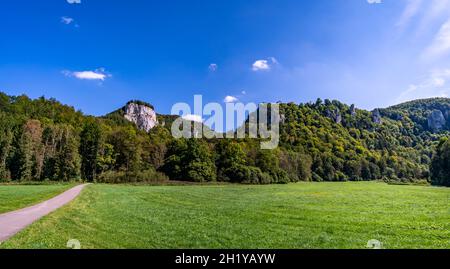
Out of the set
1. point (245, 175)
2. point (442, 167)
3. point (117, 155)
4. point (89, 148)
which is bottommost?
point (245, 175)

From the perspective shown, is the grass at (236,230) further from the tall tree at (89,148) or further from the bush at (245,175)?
the tall tree at (89,148)

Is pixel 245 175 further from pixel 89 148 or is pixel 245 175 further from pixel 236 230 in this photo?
pixel 236 230

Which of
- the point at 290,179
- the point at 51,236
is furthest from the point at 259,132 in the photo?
the point at 51,236

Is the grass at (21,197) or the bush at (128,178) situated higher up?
the grass at (21,197)

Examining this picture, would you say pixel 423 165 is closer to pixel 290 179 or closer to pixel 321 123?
pixel 321 123

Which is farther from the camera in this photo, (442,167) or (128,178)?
(442,167)

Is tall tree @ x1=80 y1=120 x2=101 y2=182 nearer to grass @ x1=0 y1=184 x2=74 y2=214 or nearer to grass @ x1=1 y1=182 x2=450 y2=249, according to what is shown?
grass @ x1=0 y1=184 x2=74 y2=214

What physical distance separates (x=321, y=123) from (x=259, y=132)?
57.9 meters

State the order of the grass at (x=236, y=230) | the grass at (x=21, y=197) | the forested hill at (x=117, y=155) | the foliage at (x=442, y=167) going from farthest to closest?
the foliage at (x=442, y=167) → the forested hill at (x=117, y=155) → the grass at (x=21, y=197) → the grass at (x=236, y=230)

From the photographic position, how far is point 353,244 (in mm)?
15211

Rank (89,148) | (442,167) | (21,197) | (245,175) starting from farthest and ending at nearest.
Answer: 1. (442,167)
2. (245,175)
3. (89,148)
4. (21,197)

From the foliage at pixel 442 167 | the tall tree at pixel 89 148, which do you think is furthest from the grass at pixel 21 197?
the foliage at pixel 442 167

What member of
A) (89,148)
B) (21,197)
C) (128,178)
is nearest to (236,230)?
(21,197)

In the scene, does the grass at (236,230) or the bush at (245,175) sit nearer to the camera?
the grass at (236,230)
